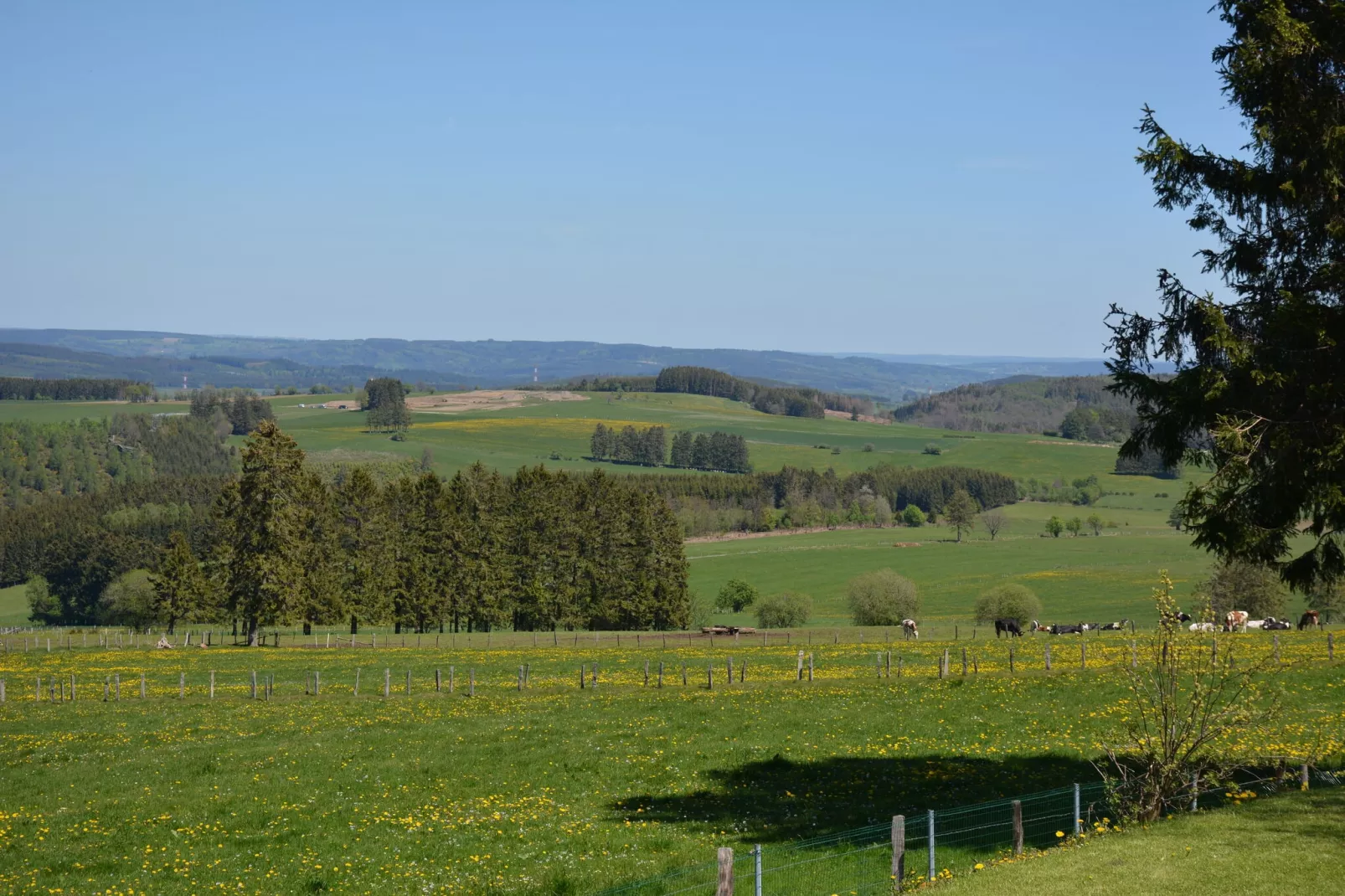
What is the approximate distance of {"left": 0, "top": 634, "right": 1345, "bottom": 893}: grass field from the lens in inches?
866

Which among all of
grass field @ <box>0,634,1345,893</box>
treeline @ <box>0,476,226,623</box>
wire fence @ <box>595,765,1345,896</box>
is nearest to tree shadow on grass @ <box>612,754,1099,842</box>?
grass field @ <box>0,634,1345,893</box>

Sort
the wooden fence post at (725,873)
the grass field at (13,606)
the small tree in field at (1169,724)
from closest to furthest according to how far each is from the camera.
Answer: the wooden fence post at (725,873)
the small tree in field at (1169,724)
the grass field at (13,606)

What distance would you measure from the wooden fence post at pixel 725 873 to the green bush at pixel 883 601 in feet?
265

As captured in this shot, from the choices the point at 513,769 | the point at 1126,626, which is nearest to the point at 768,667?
the point at 513,769

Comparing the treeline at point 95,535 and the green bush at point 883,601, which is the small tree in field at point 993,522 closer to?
the green bush at point 883,601

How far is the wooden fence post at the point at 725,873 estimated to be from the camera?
14414 mm

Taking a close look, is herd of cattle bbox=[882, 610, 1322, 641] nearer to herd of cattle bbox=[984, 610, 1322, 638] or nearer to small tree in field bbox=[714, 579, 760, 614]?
herd of cattle bbox=[984, 610, 1322, 638]

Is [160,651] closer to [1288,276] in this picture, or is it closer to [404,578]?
[404,578]

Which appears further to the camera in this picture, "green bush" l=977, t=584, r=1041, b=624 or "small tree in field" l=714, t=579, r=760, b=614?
"small tree in field" l=714, t=579, r=760, b=614

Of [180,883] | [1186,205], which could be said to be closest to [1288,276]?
[1186,205]

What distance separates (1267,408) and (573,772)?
57.1 feet

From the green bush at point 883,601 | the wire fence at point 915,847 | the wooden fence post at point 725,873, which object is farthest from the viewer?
the green bush at point 883,601

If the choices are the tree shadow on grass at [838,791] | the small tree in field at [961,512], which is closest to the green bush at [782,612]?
the tree shadow on grass at [838,791]

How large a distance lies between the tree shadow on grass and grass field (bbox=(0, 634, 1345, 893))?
0.09m
